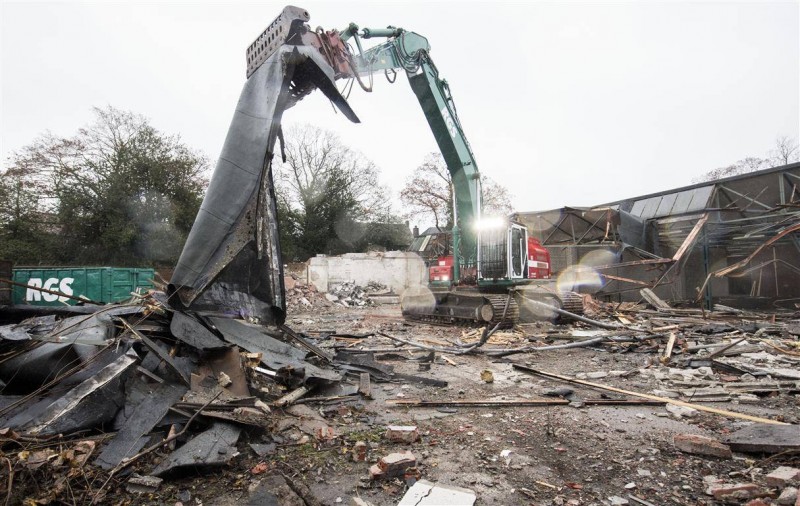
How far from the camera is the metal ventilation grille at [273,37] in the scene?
5.24 meters

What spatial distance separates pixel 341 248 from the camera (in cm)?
2978

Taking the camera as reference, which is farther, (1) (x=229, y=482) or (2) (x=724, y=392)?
(2) (x=724, y=392)

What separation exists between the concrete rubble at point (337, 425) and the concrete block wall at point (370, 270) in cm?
1780

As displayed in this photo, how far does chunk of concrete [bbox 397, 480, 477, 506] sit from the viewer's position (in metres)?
2.46

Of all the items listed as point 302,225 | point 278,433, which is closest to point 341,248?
point 302,225

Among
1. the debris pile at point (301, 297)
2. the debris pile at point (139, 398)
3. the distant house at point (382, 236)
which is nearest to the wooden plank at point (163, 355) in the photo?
the debris pile at point (139, 398)

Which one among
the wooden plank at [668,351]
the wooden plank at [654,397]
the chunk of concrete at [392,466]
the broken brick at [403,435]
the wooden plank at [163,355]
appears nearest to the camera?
the chunk of concrete at [392,466]

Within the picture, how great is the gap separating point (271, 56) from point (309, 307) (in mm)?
14306

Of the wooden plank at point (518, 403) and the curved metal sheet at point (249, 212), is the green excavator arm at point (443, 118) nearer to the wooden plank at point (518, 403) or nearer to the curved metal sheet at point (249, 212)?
the curved metal sheet at point (249, 212)

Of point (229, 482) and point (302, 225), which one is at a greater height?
point (302, 225)

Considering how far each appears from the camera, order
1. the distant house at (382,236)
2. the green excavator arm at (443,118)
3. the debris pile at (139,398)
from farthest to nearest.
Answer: the distant house at (382,236), the green excavator arm at (443,118), the debris pile at (139,398)

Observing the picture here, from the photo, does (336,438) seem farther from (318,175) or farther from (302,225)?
(318,175)

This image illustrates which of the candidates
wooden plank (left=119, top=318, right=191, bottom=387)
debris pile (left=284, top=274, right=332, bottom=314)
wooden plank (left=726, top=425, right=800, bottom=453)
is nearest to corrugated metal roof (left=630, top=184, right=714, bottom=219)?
wooden plank (left=726, top=425, right=800, bottom=453)

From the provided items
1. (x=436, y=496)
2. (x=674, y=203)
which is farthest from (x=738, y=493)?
(x=674, y=203)
